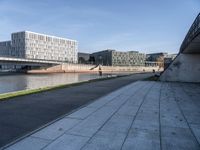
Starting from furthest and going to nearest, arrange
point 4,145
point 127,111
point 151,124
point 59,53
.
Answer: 1. point 59,53
2. point 127,111
3. point 151,124
4. point 4,145

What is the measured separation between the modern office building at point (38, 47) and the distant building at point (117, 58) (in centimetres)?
1738

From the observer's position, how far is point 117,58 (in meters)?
156

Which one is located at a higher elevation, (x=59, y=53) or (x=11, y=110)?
(x=59, y=53)

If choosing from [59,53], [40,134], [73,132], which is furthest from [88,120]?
[59,53]

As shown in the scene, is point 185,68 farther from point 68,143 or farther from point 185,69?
point 68,143

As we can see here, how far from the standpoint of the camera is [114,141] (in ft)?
18.5

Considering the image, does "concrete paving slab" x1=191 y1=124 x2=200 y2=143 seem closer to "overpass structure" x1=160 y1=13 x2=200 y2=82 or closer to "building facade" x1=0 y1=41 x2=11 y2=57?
"overpass structure" x1=160 y1=13 x2=200 y2=82

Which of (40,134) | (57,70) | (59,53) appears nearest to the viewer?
(40,134)

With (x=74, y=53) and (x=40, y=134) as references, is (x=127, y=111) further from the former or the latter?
(x=74, y=53)

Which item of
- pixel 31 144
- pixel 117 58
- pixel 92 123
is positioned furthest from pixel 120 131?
pixel 117 58

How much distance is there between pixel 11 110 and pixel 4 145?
13.0 feet

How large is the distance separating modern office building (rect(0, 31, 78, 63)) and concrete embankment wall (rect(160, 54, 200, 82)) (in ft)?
349

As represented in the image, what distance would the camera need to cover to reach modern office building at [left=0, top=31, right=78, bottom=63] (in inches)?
5167

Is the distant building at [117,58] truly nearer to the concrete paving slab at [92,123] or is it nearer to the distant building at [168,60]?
the distant building at [168,60]
